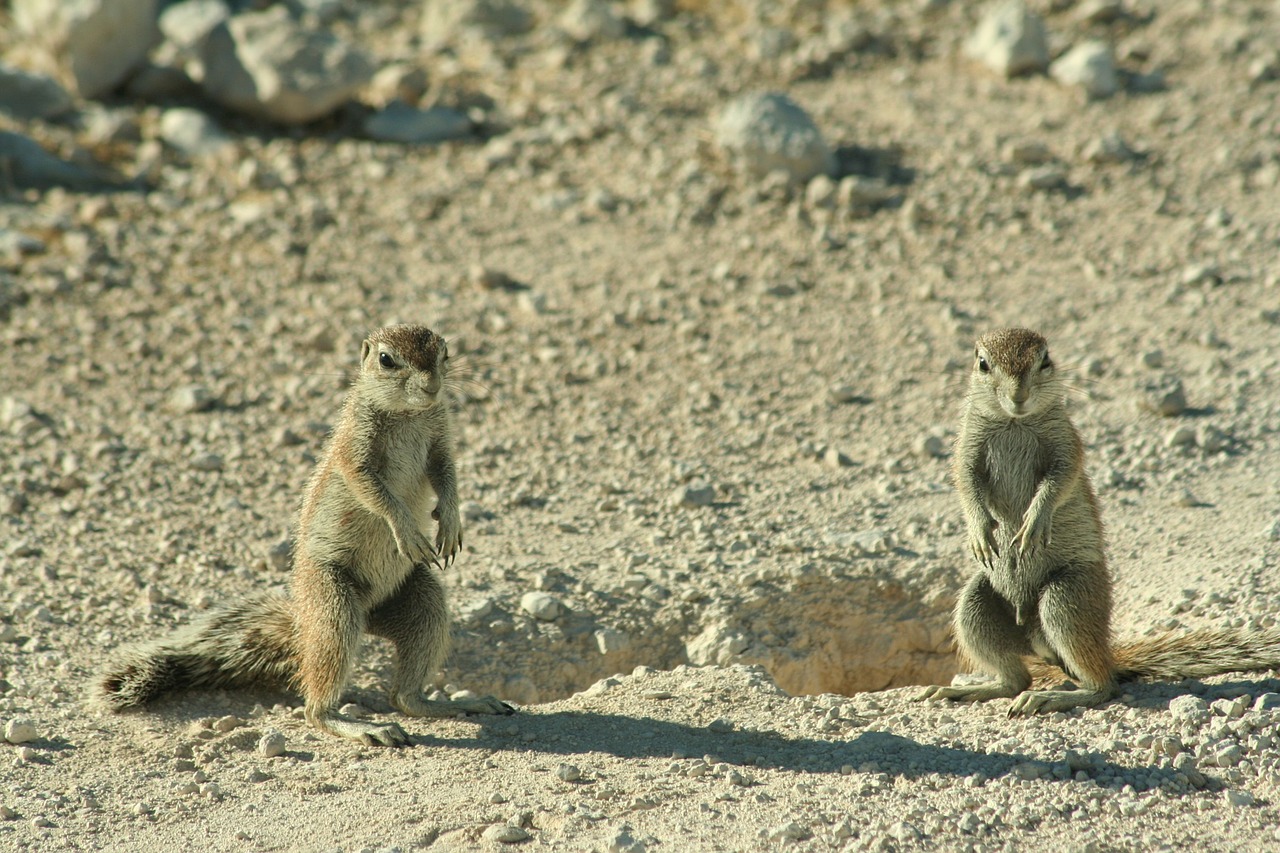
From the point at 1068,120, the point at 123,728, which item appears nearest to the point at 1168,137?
the point at 1068,120

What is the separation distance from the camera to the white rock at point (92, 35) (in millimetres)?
9805

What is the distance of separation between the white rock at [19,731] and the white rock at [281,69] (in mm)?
6123

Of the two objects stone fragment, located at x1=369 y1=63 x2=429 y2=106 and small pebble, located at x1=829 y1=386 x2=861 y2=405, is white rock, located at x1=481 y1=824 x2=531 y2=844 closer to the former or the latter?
small pebble, located at x1=829 y1=386 x2=861 y2=405

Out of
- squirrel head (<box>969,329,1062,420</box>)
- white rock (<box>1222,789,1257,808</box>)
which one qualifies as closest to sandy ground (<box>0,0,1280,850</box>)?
white rock (<box>1222,789,1257,808</box>)

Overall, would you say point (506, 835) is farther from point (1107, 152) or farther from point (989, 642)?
point (1107, 152)

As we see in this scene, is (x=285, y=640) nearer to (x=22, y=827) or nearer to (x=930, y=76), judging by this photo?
(x=22, y=827)

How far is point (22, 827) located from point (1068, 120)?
838 cm

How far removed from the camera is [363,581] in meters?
4.97

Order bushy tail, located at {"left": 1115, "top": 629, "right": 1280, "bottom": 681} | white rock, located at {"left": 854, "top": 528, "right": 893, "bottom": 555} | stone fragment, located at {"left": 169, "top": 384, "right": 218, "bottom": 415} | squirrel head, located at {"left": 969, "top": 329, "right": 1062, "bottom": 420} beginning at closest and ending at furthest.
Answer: squirrel head, located at {"left": 969, "top": 329, "right": 1062, "bottom": 420} → bushy tail, located at {"left": 1115, "top": 629, "right": 1280, "bottom": 681} → white rock, located at {"left": 854, "top": 528, "right": 893, "bottom": 555} → stone fragment, located at {"left": 169, "top": 384, "right": 218, "bottom": 415}

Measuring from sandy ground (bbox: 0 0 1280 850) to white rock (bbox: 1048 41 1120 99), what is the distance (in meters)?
0.18

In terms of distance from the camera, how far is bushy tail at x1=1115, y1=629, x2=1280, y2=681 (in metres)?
4.76

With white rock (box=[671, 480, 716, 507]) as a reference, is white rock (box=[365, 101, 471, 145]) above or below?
above

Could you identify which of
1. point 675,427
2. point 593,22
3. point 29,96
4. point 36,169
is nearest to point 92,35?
point 29,96

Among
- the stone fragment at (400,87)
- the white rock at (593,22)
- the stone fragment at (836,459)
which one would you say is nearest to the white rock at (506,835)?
the stone fragment at (836,459)
